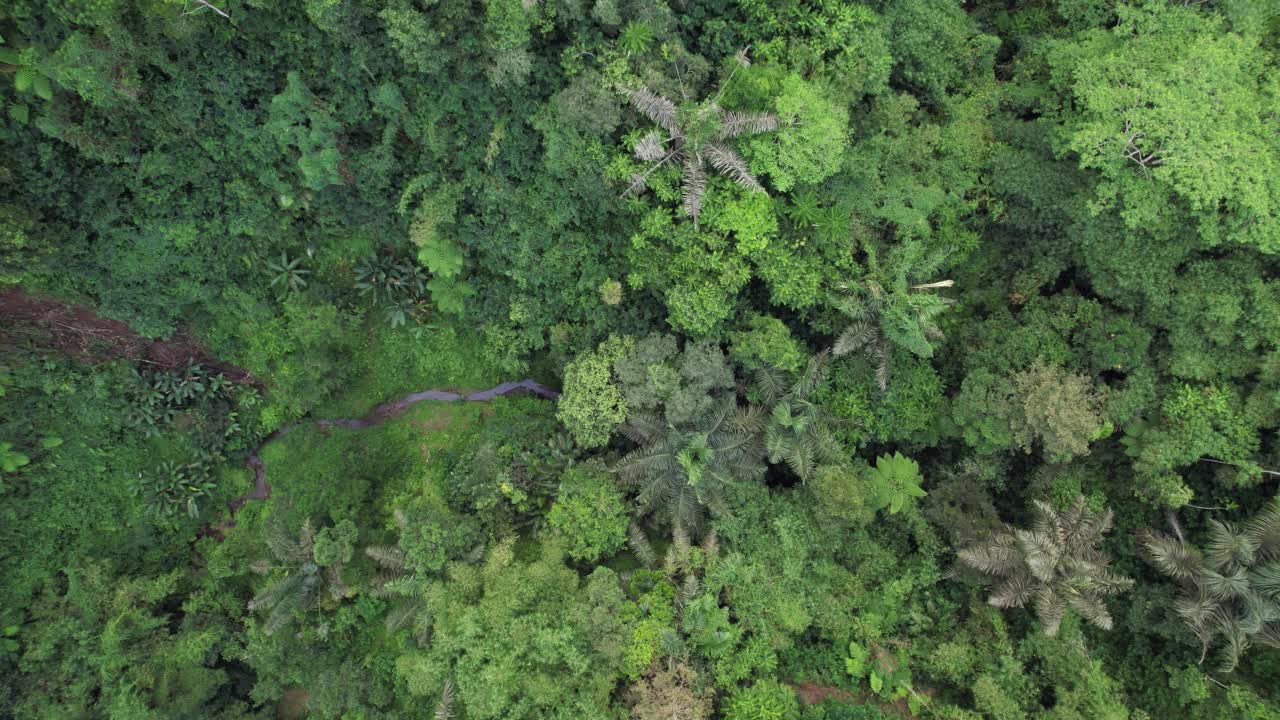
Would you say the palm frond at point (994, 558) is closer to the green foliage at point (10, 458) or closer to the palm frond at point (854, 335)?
the palm frond at point (854, 335)

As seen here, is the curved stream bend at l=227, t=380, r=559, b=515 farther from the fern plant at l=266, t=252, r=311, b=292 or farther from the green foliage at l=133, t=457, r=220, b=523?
the fern plant at l=266, t=252, r=311, b=292

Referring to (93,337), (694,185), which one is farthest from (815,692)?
(93,337)

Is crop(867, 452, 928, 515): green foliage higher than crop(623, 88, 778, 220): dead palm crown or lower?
lower

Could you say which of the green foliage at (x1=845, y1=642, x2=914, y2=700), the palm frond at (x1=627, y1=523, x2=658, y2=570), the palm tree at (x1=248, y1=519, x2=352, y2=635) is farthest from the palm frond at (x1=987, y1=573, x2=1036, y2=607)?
the palm tree at (x1=248, y1=519, x2=352, y2=635)

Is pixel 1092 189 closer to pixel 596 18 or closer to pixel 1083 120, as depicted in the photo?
pixel 1083 120

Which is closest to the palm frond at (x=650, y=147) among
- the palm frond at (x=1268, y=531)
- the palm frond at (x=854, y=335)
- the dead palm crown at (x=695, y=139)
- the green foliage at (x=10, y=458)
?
the dead palm crown at (x=695, y=139)

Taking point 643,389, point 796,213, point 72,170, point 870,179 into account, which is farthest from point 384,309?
point 870,179
